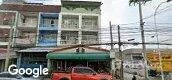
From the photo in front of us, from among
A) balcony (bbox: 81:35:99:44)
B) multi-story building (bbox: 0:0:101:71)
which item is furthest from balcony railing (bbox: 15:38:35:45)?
balcony (bbox: 81:35:99:44)

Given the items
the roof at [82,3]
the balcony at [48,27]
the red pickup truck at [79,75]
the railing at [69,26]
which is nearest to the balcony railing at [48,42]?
the balcony at [48,27]

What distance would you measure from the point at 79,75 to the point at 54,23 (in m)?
25.6

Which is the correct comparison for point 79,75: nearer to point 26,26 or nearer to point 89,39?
point 89,39

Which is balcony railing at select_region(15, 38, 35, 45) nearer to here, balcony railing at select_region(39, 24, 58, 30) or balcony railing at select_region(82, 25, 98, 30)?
balcony railing at select_region(39, 24, 58, 30)

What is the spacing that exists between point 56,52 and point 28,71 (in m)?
5.09

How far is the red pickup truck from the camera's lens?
2302 centimetres

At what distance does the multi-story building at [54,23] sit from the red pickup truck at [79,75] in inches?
814

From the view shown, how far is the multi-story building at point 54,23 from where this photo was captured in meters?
45.7

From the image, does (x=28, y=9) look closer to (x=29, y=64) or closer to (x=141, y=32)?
(x=29, y=64)

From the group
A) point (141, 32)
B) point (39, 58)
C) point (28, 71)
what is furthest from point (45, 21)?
point (141, 32)

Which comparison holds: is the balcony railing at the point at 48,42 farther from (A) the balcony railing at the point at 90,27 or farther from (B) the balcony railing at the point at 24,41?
(A) the balcony railing at the point at 90,27

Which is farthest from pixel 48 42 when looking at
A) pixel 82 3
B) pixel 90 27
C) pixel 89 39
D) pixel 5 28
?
pixel 82 3

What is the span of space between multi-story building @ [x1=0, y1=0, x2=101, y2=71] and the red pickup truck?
814 inches

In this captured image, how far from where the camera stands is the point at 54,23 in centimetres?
4816
